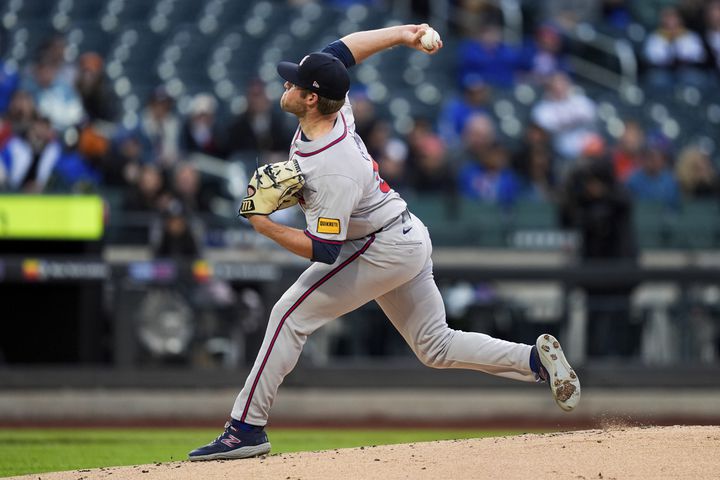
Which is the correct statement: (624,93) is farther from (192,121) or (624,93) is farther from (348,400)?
(348,400)

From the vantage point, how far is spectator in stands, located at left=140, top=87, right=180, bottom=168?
474 inches

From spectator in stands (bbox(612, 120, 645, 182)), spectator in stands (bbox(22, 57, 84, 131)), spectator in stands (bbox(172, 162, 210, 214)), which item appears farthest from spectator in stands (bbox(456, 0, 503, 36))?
spectator in stands (bbox(172, 162, 210, 214))

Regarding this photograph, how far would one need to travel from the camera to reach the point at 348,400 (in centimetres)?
1027

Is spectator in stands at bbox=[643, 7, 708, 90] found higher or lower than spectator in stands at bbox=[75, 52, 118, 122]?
higher

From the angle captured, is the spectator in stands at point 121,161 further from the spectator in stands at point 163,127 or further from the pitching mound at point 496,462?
the pitching mound at point 496,462

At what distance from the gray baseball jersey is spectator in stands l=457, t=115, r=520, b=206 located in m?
6.33

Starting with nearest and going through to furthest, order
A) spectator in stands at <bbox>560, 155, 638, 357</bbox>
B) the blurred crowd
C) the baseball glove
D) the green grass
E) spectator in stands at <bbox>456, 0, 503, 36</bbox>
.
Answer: the baseball glove
the green grass
spectator in stands at <bbox>560, 155, 638, 357</bbox>
the blurred crowd
spectator in stands at <bbox>456, 0, 503, 36</bbox>

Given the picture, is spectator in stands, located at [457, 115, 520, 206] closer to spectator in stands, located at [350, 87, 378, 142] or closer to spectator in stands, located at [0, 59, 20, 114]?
spectator in stands, located at [350, 87, 378, 142]

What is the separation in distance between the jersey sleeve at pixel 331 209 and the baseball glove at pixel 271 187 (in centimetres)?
10

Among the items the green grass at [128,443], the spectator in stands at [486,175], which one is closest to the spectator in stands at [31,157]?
the green grass at [128,443]

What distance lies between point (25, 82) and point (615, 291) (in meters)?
6.21

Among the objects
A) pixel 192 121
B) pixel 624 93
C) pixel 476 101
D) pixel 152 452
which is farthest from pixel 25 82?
pixel 624 93

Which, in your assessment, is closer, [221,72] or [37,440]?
[37,440]

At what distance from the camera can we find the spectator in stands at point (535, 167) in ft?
40.9
